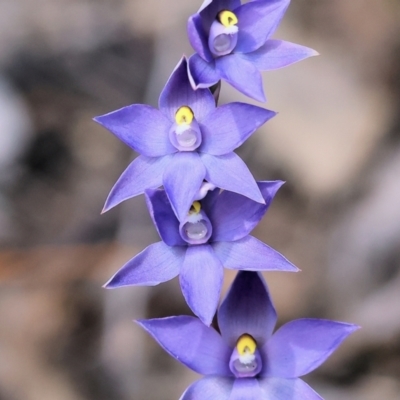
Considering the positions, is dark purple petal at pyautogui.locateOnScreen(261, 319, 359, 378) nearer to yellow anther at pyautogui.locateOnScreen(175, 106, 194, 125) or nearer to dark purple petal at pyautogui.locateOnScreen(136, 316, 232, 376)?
dark purple petal at pyautogui.locateOnScreen(136, 316, 232, 376)

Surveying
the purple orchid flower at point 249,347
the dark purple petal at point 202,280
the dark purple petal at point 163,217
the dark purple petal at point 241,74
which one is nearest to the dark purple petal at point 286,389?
the purple orchid flower at point 249,347

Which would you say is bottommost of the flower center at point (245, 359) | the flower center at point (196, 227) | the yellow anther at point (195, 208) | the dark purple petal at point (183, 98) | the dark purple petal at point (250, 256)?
the flower center at point (245, 359)

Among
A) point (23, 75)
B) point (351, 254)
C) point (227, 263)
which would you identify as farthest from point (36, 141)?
point (227, 263)

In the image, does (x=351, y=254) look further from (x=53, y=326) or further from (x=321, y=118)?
(x=53, y=326)

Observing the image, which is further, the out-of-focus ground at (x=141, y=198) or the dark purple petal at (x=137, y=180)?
the out-of-focus ground at (x=141, y=198)

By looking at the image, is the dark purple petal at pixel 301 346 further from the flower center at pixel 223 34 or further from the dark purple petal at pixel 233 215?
the flower center at pixel 223 34

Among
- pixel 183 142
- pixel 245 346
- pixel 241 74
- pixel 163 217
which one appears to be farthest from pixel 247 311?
pixel 241 74

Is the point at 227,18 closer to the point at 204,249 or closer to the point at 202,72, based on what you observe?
the point at 202,72
